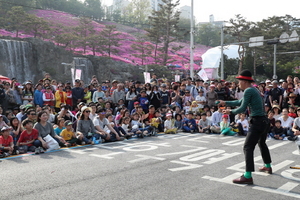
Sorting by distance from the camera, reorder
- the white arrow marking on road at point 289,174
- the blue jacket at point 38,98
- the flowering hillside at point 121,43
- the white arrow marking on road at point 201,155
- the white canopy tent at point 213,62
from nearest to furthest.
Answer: the white arrow marking on road at point 289,174
the white arrow marking on road at point 201,155
the blue jacket at point 38,98
the white canopy tent at point 213,62
the flowering hillside at point 121,43

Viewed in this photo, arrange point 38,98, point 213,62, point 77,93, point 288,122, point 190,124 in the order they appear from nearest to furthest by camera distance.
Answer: point 288,122 < point 38,98 < point 190,124 < point 77,93 < point 213,62

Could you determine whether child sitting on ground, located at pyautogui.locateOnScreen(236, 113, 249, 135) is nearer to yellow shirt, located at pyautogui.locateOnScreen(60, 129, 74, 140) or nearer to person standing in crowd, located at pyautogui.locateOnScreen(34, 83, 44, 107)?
yellow shirt, located at pyautogui.locateOnScreen(60, 129, 74, 140)

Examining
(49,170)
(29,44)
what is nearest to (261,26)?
(29,44)

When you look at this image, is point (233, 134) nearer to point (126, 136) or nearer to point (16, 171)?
point (126, 136)

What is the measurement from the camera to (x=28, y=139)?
8.09m

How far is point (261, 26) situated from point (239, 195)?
38.1 m

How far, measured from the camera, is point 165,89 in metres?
14.1

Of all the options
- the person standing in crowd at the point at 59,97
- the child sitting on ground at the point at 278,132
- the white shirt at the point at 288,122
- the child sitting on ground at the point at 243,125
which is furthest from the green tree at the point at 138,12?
the child sitting on ground at the point at 278,132

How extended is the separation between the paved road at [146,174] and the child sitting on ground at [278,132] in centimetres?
160

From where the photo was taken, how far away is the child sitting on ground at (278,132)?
10.2 meters

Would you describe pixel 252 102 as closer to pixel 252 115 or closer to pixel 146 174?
pixel 252 115

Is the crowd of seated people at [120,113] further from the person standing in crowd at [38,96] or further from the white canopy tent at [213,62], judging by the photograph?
the white canopy tent at [213,62]

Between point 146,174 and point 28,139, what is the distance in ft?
→ 13.1

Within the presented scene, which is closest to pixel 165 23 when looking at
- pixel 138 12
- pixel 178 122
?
pixel 178 122
